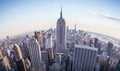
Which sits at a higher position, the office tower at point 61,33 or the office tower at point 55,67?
the office tower at point 61,33

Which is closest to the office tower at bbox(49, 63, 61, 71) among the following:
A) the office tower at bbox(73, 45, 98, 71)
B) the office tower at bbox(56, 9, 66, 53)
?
the office tower at bbox(73, 45, 98, 71)

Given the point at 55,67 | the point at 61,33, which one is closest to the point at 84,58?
the point at 55,67

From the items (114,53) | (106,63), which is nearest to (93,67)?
(106,63)

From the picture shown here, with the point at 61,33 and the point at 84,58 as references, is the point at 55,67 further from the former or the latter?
the point at 61,33

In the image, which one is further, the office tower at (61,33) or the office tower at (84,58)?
the office tower at (61,33)

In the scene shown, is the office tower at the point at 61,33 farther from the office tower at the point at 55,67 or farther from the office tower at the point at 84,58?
the office tower at the point at 55,67

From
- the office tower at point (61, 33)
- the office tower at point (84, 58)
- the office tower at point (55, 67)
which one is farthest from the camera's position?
the office tower at point (61, 33)

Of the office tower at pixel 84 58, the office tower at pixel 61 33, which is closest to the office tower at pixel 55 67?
the office tower at pixel 84 58

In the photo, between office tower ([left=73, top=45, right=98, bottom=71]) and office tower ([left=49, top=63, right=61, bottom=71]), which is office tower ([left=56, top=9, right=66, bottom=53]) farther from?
office tower ([left=49, top=63, right=61, bottom=71])

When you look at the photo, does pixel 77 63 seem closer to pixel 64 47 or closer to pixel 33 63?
pixel 33 63
